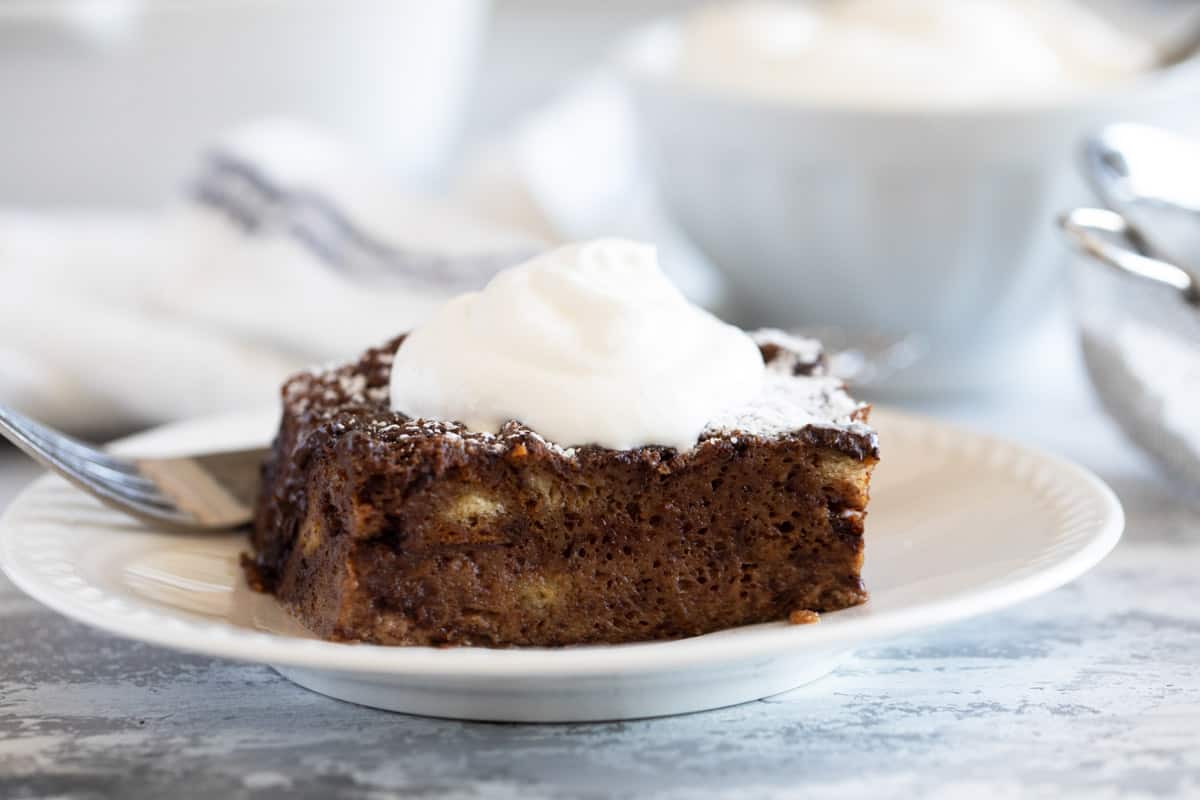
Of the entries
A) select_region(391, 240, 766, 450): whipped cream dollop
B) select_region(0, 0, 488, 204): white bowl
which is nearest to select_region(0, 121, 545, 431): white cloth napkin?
select_region(0, 0, 488, 204): white bowl

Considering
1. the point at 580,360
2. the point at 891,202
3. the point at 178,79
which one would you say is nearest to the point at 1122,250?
the point at 891,202

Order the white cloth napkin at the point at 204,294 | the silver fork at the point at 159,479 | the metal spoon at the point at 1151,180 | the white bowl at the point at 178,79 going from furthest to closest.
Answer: the white bowl at the point at 178,79 < the white cloth napkin at the point at 204,294 < the metal spoon at the point at 1151,180 < the silver fork at the point at 159,479

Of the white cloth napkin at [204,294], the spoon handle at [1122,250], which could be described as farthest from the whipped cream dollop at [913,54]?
the white cloth napkin at [204,294]

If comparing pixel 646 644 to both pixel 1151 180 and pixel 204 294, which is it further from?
pixel 204 294

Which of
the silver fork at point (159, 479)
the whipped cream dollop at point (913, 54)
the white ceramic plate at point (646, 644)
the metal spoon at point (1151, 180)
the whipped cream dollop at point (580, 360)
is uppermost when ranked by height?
the whipped cream dollop at point (913, 54)

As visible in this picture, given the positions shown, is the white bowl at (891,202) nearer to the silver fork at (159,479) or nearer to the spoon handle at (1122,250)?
the spoon handle at (1122,250)

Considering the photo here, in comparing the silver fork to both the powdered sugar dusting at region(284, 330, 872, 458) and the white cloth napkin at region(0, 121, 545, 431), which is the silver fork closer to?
the powdered sugar dusting at region(284, 330, 872, 458)

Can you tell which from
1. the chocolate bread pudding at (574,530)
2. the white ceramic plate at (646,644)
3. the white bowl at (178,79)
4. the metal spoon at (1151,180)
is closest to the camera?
the white ceramic plate at (646,644)
